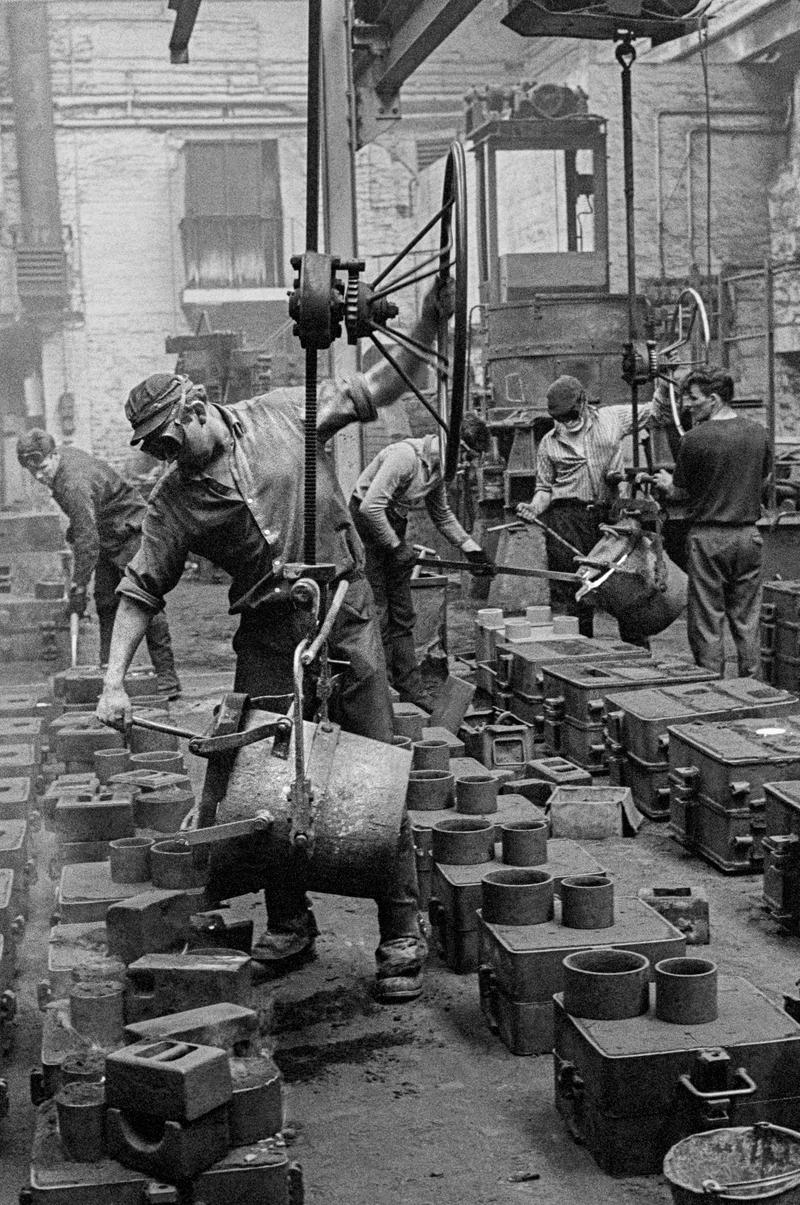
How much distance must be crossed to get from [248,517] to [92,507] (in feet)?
15.5

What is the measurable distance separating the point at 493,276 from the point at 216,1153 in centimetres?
1479

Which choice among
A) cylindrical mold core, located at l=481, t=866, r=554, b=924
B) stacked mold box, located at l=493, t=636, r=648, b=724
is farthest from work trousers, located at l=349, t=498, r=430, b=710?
cylindrical mold core, located at l=481, t=866, r=554, b=924

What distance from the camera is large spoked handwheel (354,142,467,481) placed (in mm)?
3551

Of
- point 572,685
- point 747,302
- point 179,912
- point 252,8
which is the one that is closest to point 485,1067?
point 179,912

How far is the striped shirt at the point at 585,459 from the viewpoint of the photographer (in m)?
9.16

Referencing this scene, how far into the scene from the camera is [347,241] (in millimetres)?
8336

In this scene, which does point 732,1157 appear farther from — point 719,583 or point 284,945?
point 719,583

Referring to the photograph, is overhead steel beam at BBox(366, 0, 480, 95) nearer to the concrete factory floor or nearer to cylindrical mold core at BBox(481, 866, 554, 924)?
the concrete factory floor

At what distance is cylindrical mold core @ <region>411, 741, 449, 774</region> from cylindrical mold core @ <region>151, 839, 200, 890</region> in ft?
4.60

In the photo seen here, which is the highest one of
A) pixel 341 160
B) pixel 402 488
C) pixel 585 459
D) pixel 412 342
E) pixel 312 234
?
pixel 341 160

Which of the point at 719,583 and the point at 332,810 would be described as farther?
the point at 719,583

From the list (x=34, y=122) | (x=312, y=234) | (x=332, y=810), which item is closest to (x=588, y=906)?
(x=332, y=810)

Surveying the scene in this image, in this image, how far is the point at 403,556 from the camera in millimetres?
8125

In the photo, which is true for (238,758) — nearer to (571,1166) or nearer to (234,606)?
(234,606)
